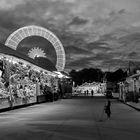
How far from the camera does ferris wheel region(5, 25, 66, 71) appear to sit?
4494 centimetres

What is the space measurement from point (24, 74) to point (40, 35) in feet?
60.4

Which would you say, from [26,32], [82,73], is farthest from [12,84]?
[82,73]

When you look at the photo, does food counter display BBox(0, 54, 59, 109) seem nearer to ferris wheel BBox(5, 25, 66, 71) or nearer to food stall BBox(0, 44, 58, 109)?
food stall BBox(0, 44, 58, 109)

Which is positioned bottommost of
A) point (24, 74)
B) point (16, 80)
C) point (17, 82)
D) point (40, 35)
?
point (17, 82)

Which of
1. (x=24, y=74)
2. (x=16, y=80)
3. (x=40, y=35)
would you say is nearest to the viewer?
(x=16, y=80)

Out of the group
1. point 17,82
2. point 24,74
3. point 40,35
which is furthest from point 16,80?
point 40,35

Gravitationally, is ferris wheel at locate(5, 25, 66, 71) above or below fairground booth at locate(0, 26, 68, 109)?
above

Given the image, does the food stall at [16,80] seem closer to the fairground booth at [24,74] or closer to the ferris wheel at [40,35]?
the fairground booth at [24,74]

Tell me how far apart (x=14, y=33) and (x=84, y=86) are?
242 ft

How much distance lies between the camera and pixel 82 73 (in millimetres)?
169375

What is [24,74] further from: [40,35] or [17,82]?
[40,35]

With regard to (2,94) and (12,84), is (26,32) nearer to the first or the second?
(12,84)

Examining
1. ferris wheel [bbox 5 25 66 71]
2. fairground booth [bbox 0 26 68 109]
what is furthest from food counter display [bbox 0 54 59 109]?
ferris wheel [bbox 5 25 66 71]

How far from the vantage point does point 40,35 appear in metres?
48.8
